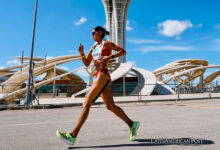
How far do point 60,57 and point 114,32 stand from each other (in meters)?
19.9

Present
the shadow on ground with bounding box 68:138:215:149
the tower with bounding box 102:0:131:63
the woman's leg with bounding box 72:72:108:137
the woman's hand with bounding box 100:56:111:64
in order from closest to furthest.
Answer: the shadow on ground with bounding box 68:138:215:149 < the woman's leg with bounding box 72:72:108:137 < the woman's hand with bounding box 100:56:111:64 < the tower with bounding box 102:0:131:63

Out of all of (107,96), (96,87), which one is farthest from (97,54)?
(107,96)

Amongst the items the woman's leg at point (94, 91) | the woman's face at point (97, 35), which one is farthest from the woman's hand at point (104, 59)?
the woman's face at point (97, 35)

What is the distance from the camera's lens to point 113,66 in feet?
122

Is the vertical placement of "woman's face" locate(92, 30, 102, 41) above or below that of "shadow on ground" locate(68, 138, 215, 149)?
above

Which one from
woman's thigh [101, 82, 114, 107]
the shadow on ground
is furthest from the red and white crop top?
the shadow on ground

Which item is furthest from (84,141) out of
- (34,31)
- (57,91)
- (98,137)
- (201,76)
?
(201,76)

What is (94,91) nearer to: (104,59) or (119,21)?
(104,59)

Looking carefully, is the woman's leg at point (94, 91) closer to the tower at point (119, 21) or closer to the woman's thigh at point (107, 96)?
the woman's thigh at point (107, 96)

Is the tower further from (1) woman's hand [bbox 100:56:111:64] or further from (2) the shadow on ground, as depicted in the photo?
(2) the shadow on ground

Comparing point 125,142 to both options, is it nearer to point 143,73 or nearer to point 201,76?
point 143,73

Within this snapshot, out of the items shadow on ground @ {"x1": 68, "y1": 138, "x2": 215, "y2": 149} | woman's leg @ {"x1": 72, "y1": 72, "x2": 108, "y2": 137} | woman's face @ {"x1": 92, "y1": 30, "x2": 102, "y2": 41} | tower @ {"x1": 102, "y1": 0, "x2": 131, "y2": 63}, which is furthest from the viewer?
tower @ {"x1": 102, "y1": 0, "x2": 131, "y2": 63}

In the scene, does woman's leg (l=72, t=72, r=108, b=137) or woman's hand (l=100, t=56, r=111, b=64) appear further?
woman's hand (l=100, t=56, r=111, b=64)

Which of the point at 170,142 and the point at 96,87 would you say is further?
the point at 96,87
